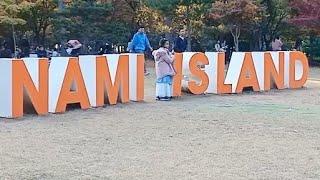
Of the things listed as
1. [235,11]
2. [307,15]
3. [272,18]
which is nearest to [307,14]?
[307,15]

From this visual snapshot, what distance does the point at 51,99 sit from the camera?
43.4ft

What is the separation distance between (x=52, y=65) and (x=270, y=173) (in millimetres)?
7209

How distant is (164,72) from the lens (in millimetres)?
15711

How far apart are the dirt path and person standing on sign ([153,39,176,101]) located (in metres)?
1.07

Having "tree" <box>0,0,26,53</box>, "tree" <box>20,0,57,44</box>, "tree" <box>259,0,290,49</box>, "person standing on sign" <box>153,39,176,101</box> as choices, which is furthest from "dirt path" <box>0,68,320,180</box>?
"tree" <box>20,0,57,44</box>

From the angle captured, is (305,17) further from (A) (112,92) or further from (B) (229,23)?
(A) (112,92)

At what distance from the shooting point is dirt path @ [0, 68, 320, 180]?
7.62 m

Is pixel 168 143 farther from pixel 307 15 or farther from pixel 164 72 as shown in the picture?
pixel 307 15

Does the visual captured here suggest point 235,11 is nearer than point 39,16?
Yes

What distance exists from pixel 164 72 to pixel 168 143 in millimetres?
6255

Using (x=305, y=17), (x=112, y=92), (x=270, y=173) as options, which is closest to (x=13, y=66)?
(x=112, y=92)

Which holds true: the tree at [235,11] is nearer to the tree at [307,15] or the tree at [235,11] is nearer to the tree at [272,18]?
the tree at [272,18]

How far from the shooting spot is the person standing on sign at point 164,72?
1571cm

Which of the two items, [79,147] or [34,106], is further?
[34,106]
